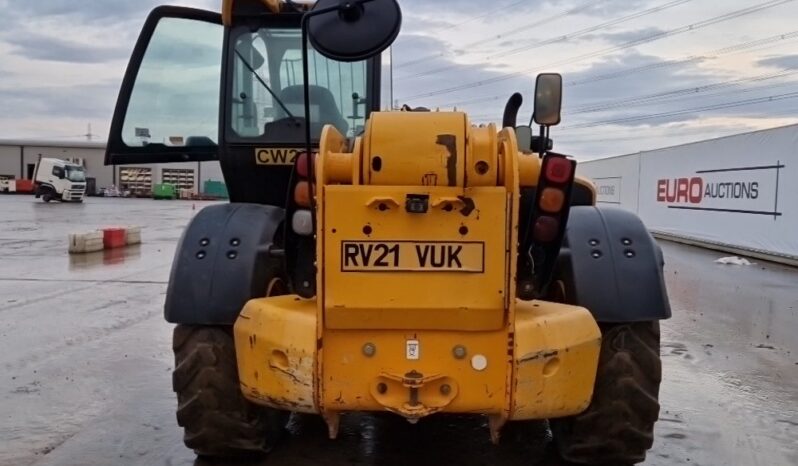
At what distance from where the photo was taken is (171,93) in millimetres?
5062

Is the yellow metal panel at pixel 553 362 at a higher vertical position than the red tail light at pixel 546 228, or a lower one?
lower

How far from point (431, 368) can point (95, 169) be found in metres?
74.6

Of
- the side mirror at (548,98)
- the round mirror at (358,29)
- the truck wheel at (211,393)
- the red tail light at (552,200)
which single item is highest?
the round mirror at (358,29)

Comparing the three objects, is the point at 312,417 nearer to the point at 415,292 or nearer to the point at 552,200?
the point at 415,292

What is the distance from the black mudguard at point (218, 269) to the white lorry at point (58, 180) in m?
46.4

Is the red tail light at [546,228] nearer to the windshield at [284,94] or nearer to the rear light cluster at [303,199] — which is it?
the rear light cluster at [303,199]

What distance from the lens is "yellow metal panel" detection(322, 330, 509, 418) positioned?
3201 mm

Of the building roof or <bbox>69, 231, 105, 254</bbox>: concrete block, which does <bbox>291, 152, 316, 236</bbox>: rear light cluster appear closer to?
<bbox>69, 231, 105, 254</bbox>: concrete block

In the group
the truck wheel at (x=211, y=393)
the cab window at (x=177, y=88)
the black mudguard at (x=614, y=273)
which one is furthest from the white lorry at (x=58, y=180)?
the black mudguard at (x=614, y=273)

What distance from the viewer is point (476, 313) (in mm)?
3166

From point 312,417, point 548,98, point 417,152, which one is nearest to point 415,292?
point 417,152

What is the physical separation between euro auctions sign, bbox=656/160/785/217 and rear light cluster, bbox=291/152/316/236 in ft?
51.5

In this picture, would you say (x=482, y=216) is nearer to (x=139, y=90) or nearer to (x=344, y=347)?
(x=344, y=347)

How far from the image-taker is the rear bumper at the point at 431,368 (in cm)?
319
